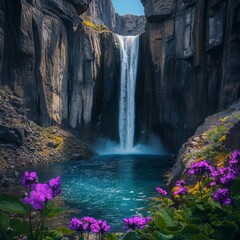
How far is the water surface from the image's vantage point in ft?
45.4

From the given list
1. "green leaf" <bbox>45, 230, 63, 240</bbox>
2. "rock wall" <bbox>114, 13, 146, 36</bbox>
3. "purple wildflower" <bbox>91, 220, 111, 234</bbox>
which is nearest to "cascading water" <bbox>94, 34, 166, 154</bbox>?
"purple wildflower" <bbox>91, 220, 111, 234</bbox>

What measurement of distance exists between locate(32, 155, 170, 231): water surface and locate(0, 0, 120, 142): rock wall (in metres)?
→ 10.1

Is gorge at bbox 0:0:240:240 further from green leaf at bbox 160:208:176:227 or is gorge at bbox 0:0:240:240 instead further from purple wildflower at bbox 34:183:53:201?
Answer: purple wildflower at bbox 34:183:53:201

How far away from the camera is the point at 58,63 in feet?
125

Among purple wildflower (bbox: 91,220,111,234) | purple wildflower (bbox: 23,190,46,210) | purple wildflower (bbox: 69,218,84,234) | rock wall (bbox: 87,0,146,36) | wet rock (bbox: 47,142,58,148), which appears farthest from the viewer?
→ rock wall (bbox: 87,0,146,36)

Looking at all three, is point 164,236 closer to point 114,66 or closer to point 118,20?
point 114,66

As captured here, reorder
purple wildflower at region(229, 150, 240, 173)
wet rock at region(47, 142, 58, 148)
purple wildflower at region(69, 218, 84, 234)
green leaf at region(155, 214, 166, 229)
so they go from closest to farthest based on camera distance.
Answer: green leaf at region(155, 214, 166, 229)
purple wildflower at region(69, 218, 84, 234)
purple wildflower at region(229, 150, 240, 173)
wet rock at region(47, 142, 58, 148)

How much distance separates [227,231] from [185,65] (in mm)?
36090

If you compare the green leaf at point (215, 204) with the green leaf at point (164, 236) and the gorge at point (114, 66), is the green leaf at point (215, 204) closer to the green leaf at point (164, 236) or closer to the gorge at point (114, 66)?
the green leaf at point (164, 236)

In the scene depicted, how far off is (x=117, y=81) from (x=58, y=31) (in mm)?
11422

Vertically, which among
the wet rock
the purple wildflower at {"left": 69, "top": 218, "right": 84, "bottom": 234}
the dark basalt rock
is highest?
the dark basalt rock

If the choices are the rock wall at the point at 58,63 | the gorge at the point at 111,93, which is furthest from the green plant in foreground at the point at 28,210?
the rock wall at the point at 58,63

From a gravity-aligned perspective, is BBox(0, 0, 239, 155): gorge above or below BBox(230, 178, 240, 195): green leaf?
above

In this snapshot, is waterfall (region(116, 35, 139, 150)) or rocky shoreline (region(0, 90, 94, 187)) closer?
rocky shoreline (region(0, 90, 94, 187))
